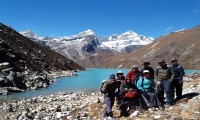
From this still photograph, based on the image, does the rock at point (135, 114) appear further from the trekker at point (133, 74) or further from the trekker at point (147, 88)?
the trekker at point (133, 74)

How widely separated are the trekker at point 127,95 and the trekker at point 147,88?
0.48 meters

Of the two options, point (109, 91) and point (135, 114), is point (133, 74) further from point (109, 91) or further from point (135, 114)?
point (135, 114)

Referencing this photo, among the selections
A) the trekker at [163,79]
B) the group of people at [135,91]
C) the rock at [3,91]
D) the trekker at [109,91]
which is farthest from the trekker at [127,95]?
the rock at [3,91]

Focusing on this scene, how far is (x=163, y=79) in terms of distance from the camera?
21328 mm

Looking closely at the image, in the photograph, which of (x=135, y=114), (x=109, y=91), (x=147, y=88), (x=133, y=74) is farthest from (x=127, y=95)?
(x=135, y=114)

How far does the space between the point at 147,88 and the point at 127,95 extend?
127 centimetres

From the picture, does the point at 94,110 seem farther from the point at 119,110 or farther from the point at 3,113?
the point at 3,113

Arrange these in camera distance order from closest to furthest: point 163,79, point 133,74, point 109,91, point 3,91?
point 109,91 < point 133,74 < point 163,79 < point 3,91

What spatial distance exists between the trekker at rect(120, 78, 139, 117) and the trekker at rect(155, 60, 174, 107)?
5.35 feet

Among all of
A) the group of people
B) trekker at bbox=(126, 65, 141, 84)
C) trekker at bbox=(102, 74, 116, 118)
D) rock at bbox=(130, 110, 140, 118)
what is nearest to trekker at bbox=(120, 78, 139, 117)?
the group of people

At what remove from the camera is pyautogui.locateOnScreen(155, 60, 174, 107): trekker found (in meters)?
20.8

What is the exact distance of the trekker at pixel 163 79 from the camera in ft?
68.1

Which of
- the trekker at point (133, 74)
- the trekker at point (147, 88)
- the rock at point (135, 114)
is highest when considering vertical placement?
the trekker at point (133, 74)

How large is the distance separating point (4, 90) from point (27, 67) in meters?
51.3
